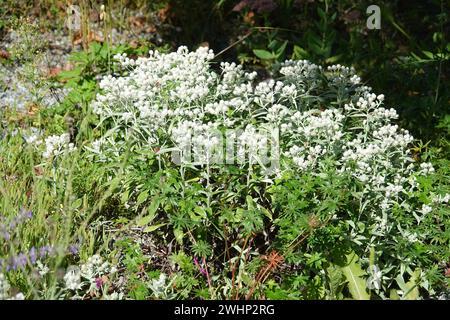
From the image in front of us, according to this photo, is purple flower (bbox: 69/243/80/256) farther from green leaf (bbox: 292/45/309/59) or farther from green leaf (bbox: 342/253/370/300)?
green leaf (bbox: 292/45/309/59)

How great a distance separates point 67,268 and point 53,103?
2.02 meters

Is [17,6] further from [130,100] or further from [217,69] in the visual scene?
[130,100]

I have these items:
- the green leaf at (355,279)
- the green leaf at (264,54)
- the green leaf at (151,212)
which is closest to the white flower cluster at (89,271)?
the green leaf at (151,212)

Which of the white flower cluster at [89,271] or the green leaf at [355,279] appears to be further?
the green leaf at [355,279]

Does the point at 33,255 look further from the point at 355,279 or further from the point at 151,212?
the point at 355,279

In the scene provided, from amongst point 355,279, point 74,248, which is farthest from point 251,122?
point 74,248

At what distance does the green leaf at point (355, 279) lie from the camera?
337cm

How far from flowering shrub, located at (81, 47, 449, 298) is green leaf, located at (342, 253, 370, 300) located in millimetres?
48

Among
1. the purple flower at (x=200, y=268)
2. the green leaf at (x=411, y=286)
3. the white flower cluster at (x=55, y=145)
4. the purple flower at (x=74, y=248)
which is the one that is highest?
the white flower cluster at (x=55, y=145)

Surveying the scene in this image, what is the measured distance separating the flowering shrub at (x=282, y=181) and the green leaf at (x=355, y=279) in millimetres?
48

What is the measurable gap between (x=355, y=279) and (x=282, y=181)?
23.1 inches

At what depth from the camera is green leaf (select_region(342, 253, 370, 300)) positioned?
→ 11.1 ft

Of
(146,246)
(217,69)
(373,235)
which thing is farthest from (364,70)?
(146,246)

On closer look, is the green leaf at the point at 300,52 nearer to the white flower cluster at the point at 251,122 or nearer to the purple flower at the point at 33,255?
the white flower cluster at the point at 251,122
